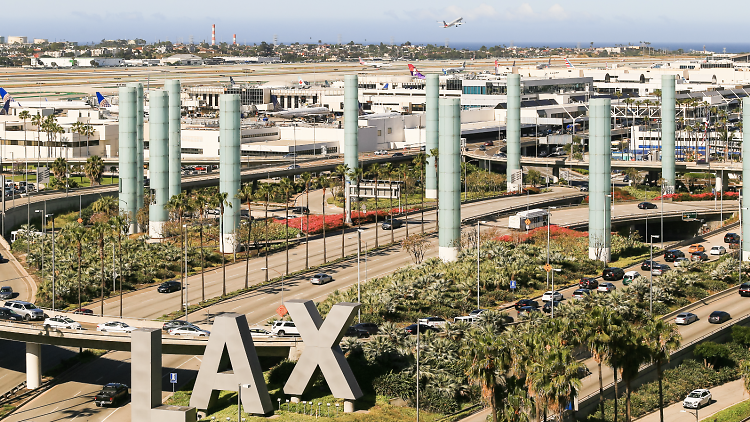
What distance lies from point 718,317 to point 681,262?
19.9 m

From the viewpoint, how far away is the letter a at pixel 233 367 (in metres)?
67.5

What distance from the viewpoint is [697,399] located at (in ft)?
251

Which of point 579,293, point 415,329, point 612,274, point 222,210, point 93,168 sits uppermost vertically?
point 93,168

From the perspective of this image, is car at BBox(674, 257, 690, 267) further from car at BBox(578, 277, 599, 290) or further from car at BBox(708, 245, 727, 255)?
car at BBox(578, 277, 599, 290)

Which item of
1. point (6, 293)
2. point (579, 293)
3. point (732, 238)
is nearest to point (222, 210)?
point (6, 293)

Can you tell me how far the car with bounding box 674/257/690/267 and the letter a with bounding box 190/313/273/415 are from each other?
53969mm

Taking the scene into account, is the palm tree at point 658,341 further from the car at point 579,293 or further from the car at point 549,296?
the car at point 579,293

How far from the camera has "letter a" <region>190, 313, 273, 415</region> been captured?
6750 cm

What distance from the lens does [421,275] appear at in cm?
10181

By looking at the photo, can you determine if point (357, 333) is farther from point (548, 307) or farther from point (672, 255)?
point (672, 255)

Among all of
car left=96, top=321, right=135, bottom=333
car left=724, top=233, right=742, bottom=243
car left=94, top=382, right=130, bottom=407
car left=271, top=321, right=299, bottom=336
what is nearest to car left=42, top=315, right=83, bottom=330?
car left=96, top=321, right=135, bottom=333

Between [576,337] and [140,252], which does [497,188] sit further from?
[576,337]

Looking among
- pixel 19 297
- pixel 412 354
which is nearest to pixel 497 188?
pixel 19 297

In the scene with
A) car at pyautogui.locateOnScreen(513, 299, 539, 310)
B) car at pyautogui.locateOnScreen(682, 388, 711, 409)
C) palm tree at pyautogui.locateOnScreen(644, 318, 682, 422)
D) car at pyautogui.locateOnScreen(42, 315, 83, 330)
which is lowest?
car at pyautogui.locateOnScreen(682, 388, 711, 409)
